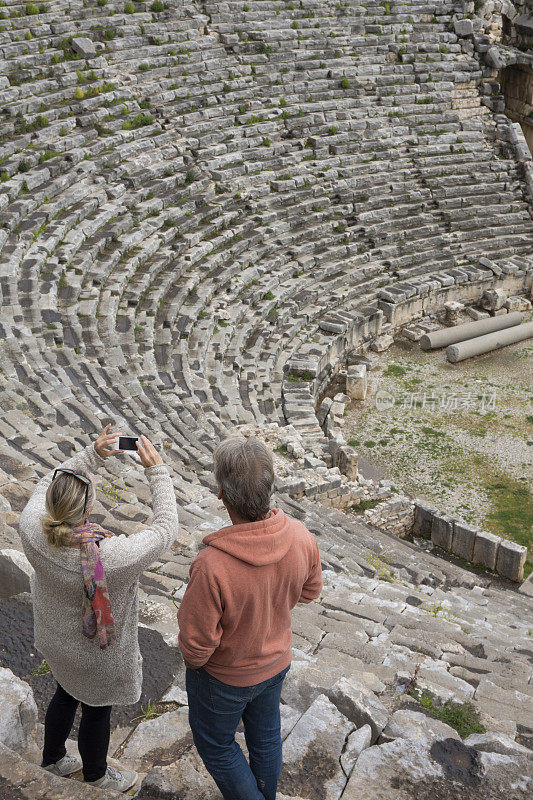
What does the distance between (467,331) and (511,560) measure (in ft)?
25.9

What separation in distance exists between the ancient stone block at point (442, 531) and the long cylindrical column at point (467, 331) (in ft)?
21.5

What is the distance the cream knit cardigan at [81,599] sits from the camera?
3.34 m

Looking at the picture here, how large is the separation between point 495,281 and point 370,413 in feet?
21.6

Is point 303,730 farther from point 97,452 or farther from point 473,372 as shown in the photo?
point 473,372

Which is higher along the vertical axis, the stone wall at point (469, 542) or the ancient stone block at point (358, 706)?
the ancient stone block at point (358, 706)

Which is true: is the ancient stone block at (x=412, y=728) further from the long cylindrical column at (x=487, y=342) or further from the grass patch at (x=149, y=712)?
the long cylindrical column at (x=487, y=342)

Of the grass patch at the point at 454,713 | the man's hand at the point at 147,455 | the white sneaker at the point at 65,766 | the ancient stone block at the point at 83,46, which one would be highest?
the ancient stone block at the point at 83,46

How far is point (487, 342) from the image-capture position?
57.8 feet

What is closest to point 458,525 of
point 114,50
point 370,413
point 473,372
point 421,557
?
point 421,557

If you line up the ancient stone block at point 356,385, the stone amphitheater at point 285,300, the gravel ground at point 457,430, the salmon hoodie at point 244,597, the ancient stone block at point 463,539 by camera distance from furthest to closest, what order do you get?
1. the ancient stone block at point 356,385
2. the gravel ground at point 457,430
3. the ancient stone block at point 463,539
4. the stone amphitheater at point 285,300
5. the salmon hoodie at point 244,597

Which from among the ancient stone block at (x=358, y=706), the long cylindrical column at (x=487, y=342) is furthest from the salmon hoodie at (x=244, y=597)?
the long cylindrical column at (x=487, y=342)

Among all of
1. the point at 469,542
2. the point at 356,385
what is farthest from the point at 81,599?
the point at 356,385

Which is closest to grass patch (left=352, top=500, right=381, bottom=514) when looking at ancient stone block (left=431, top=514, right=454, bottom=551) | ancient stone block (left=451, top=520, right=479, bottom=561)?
ancient stone block (left=431, top=514, right=454, bottom=551)

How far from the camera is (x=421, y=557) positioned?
1077 cm
